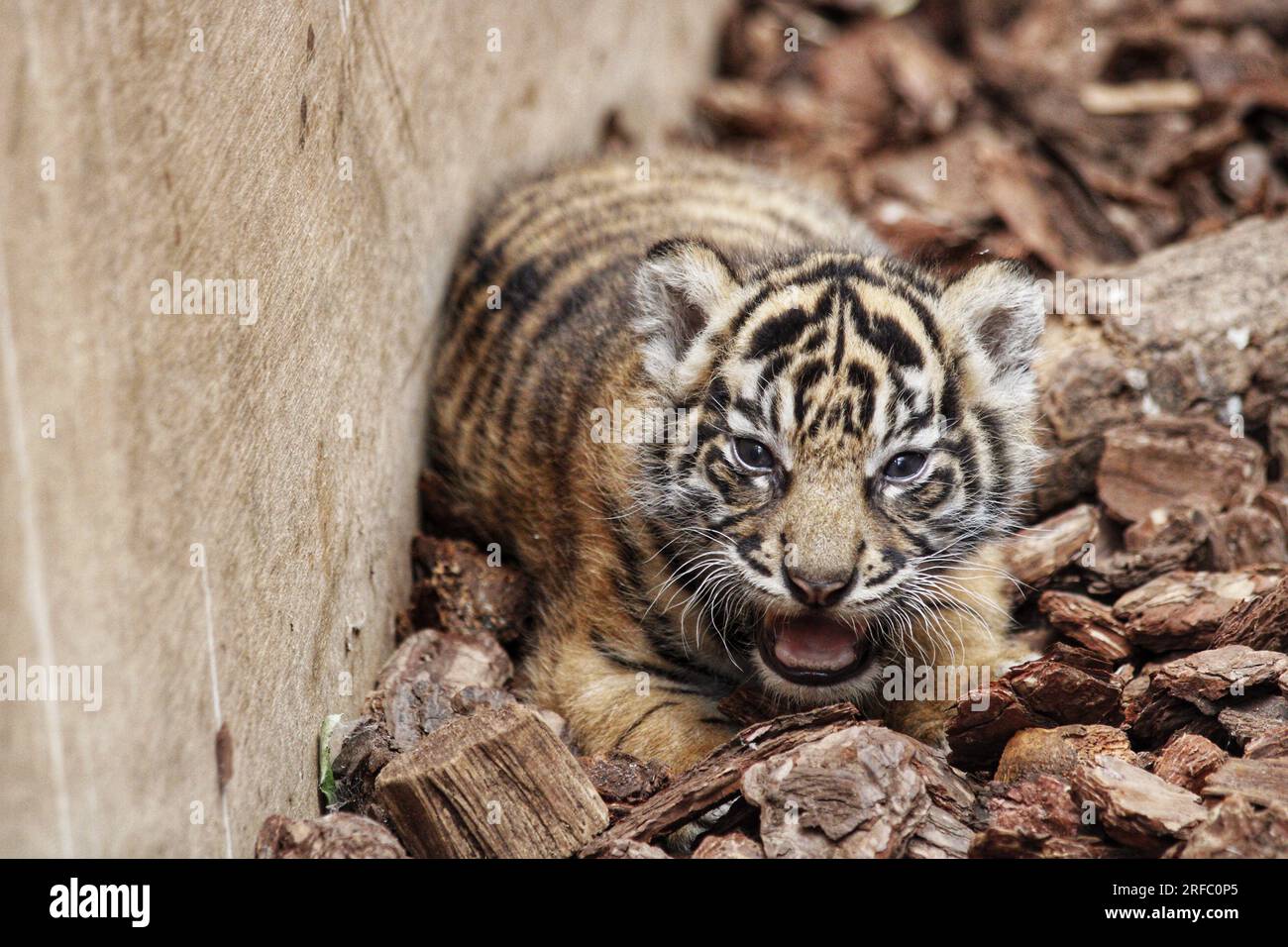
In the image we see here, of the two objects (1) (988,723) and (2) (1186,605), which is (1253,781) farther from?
(2) (1186,605)

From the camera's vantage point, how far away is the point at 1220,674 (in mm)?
3404

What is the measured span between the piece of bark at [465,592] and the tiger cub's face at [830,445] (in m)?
0.66

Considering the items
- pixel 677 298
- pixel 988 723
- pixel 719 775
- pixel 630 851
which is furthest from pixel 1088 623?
pixel 630 851

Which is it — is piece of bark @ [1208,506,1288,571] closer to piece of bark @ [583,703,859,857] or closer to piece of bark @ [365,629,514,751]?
piece of bark @ [583,703,859,857]

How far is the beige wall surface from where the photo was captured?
213cm

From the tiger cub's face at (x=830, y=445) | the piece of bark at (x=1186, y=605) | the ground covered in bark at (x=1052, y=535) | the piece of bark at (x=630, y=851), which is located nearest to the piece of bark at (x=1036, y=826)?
the ground covered in bark at (x=1052, y=535)

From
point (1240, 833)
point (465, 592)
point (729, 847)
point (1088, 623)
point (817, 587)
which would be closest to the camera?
point (1240, 833)

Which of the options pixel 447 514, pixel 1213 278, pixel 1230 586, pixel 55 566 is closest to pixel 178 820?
pixel 55 566

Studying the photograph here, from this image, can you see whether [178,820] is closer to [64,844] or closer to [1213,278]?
[64,844]

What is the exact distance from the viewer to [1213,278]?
473 centimetres

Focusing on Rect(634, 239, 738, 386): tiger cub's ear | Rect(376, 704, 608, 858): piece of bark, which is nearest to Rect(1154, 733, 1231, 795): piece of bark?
Rect(376, 704, 608, 858): piece of bark

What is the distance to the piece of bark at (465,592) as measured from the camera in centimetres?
421

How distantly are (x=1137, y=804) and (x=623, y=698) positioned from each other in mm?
1519
